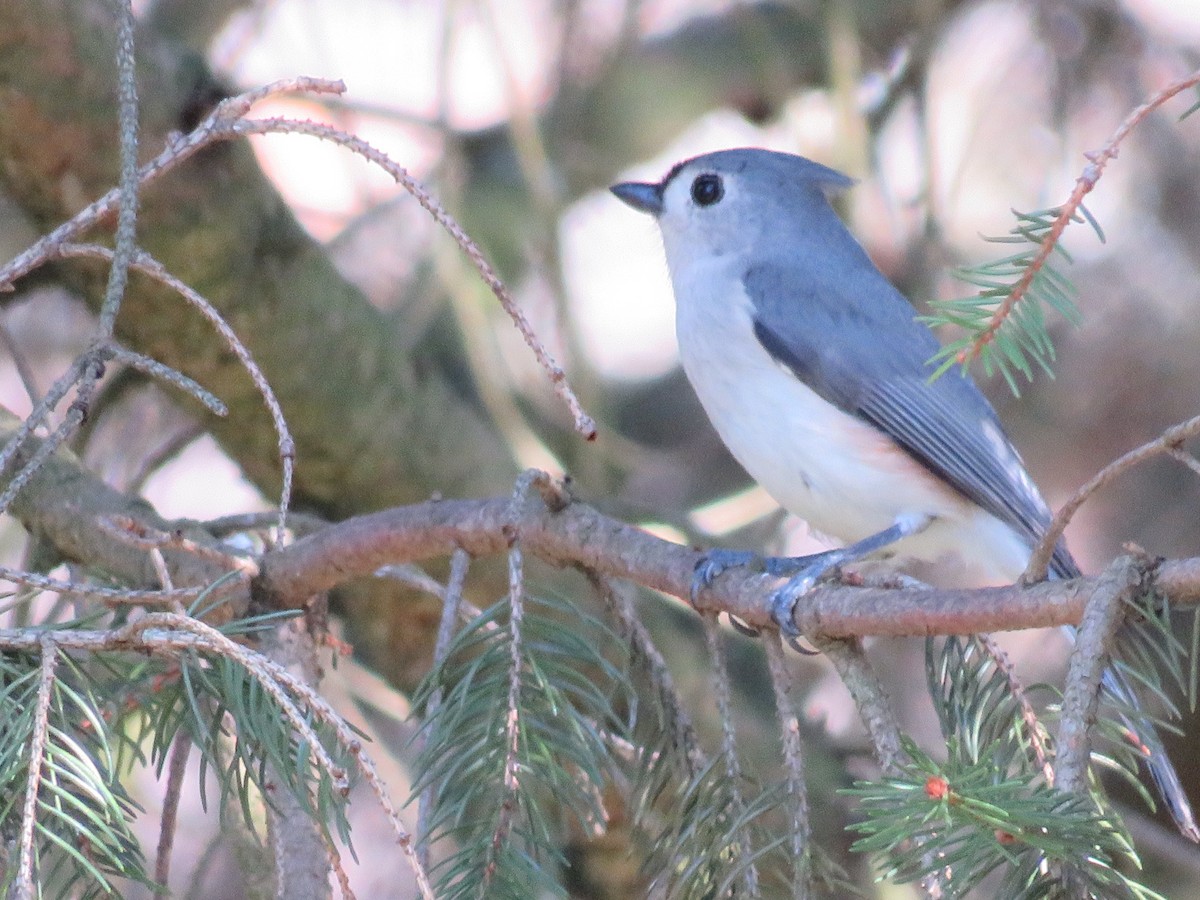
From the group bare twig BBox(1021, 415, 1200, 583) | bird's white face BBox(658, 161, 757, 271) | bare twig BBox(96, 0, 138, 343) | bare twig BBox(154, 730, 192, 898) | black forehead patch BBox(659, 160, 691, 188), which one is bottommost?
bare twig BBox(1021, 415, 1200, 583)

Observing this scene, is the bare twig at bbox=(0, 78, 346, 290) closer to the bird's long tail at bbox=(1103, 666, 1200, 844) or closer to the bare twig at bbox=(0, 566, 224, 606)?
the bare twig at bbox=(0, 566, 224, 606)

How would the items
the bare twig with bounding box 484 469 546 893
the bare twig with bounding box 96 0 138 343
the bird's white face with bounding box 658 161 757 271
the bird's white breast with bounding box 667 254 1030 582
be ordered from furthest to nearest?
the bird's white face with bounding box 658 161 757 271, the bird's white breast with bounding box 667 254 1030 582, the bare twig with bounding box 484 469 546 893, the bare twig with bounding box 96 0 138 343

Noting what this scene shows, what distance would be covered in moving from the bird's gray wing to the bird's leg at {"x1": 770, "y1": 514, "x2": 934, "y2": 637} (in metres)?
0.11

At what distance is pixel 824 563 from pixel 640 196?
1238 millimetres

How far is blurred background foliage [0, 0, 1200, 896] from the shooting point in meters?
2.69

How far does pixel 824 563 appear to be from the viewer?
2.26 metres

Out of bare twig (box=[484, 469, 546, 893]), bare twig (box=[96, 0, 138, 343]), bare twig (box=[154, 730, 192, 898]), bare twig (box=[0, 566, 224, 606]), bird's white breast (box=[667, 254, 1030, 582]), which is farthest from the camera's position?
bird's white breast (box=[667, 254, 1030, 582])

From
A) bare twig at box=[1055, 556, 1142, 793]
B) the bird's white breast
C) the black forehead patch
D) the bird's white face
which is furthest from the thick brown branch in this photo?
the black forehead patch

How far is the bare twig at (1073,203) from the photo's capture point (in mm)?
1267

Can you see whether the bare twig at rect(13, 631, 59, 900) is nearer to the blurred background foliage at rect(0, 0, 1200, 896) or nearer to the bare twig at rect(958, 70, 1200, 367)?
the bare twig at rect(958, 70, 1200, 367)

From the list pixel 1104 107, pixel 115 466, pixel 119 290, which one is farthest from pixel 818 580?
pixel 1104 107

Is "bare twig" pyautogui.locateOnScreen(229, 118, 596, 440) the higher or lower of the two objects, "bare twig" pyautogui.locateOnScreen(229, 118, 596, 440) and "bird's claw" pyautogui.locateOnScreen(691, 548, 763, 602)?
the higher

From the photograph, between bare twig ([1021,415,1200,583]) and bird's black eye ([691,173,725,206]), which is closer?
bare twig ([1021,415,1200,583])

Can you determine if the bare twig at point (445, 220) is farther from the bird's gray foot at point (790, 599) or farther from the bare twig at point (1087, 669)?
the bare twig at point (1087, 669)
